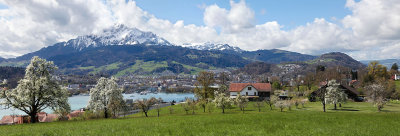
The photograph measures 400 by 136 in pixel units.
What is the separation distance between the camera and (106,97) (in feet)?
160

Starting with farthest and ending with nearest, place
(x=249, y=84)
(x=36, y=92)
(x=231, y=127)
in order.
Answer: (x=249, y=84), (x=36, y=92), (x=231, y=127)

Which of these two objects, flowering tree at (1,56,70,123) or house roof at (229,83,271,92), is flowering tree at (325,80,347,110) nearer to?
house roof at (229,83,271,92)

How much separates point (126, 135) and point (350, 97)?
8927cm

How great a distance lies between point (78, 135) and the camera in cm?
1490

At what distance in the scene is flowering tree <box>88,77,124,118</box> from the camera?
46375 mm

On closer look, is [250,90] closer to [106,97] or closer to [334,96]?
[334,96]

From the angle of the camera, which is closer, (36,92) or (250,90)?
(36,92)

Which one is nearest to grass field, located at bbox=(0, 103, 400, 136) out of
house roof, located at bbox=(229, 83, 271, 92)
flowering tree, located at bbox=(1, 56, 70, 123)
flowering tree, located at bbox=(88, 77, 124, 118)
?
flowering tree, located at bbox=(1, 56, 70, 123)

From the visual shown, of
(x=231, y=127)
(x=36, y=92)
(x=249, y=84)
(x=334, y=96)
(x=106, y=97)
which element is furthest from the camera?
(x=249, y=84)

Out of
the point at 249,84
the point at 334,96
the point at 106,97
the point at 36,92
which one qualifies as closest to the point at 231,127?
the point at 36,92

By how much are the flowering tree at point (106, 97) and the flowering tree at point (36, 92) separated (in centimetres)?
927

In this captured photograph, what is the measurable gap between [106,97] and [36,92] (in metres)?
14.4

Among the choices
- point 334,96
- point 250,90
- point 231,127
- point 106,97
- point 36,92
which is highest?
point 36,92

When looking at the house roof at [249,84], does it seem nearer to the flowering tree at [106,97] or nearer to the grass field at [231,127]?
the flowering tree at [106,97]
